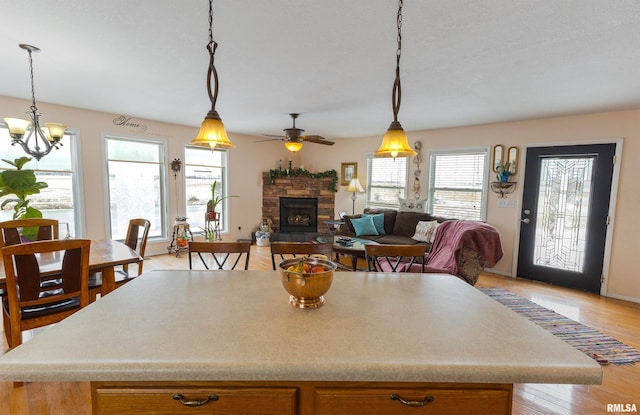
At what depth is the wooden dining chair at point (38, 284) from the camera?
180 cm

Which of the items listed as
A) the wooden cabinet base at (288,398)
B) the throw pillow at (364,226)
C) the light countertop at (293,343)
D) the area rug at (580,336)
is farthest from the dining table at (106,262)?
the area rug at (580,336)

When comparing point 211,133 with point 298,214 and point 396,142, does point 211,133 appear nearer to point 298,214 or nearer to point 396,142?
point 396,142

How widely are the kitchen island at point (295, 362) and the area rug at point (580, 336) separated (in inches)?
86.9

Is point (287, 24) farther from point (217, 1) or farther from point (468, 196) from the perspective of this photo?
point (468, 196)

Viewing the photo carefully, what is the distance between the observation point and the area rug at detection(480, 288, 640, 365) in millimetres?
2458

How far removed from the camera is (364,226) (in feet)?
A: 17.5

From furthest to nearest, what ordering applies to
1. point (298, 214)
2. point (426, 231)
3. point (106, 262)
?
point (298, 214) → point (426, 231) → point (106, 262)

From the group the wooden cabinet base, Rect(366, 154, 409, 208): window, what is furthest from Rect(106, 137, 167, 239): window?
the wooden cabinet base

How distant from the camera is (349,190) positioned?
20.0 ft

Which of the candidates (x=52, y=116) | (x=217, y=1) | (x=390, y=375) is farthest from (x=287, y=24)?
(x=52, y=116)

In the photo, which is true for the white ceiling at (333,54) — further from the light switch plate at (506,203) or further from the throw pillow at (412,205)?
the throw pillow at (412,205)

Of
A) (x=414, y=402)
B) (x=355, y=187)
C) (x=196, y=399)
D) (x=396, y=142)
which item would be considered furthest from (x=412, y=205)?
(x=196, y=399)

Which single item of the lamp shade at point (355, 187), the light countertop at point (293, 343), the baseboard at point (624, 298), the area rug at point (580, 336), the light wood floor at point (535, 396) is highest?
the lamp shade at point (355, 187)

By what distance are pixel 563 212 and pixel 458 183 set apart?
147 centimetres
